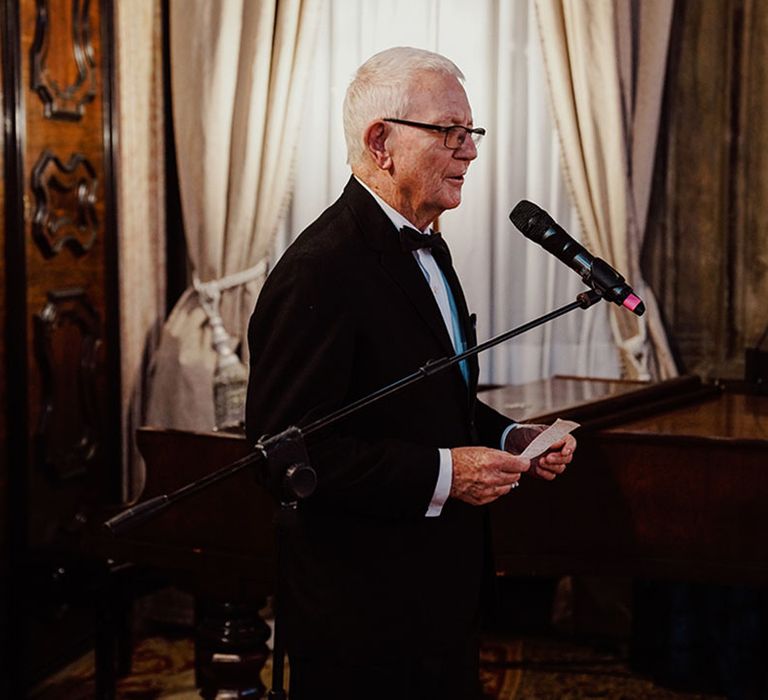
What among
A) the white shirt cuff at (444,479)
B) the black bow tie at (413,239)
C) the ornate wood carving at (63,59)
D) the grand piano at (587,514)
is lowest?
the grand piano at (587,514)

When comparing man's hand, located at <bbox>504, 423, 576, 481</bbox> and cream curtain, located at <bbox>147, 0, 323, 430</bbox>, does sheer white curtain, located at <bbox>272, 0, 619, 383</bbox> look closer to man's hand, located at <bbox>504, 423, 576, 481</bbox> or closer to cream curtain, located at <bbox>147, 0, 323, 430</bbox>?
cream curtain, located at <bbox>147, 0, 323, 430</bbox>

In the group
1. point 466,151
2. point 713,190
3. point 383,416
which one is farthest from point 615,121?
point 383,416

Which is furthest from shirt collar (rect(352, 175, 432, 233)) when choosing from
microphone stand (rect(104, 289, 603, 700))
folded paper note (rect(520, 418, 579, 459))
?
folded paper note (rect(520, 418, 579, 459))

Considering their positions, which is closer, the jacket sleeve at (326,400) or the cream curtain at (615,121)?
the jacket sleeve at (326,400)

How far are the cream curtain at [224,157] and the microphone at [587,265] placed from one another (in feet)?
8.15

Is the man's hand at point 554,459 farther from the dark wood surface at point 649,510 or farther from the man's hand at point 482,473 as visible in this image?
the dark wood surface at point 649,510

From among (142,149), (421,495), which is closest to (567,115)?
(142,149)

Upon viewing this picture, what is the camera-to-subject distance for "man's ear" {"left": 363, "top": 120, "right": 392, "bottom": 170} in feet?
7.11

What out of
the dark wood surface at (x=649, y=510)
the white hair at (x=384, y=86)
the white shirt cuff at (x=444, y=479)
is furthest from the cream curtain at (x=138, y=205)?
the white shirt cuff at (x=444, y=479)

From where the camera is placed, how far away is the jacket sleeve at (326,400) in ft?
6.65

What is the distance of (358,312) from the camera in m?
2.08

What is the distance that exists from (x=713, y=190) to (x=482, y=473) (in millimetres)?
2549

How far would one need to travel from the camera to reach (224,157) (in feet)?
15.0

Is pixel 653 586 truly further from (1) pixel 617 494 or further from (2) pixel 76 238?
(2) pixel 76 238
